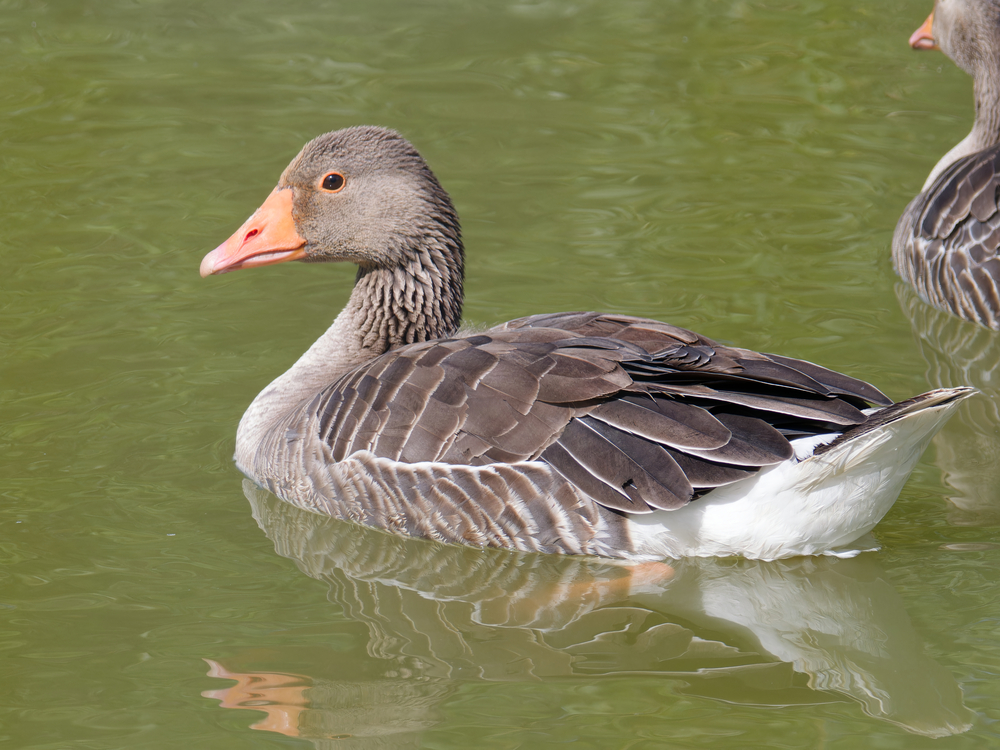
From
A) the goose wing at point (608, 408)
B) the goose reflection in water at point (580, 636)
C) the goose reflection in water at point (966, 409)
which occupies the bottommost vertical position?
the goose reflection in water at point (580, 636)

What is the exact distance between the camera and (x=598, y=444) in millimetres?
6293

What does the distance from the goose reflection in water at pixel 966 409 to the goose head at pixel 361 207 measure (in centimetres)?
322

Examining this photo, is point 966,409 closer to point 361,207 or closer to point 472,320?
point 472,320

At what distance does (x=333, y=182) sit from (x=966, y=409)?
4.29m

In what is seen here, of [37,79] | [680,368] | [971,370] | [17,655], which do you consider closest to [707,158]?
[971,370]

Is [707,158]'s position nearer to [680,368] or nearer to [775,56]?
[775,56]

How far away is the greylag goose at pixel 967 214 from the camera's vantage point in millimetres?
9500

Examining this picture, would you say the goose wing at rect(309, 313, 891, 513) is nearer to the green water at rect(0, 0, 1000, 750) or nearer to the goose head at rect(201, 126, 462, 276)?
the green water at rect(0, 0, 1000, 750)

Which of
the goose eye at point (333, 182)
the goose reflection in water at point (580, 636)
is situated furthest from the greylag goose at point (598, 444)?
the goose eye at point (333, 182)

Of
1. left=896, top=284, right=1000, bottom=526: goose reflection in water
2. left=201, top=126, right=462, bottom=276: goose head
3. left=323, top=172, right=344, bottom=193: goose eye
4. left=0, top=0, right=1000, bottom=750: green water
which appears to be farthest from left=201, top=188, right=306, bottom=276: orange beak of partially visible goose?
left=896, top=284, right=1000, bottom=526: goose reflection in water

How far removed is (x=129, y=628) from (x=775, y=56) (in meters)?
11.0

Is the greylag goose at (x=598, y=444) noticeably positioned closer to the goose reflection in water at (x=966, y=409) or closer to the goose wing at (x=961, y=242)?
the goose reflection in water at (x=966, y=409)

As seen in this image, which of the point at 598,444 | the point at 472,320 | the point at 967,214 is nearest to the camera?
the point at 598,444

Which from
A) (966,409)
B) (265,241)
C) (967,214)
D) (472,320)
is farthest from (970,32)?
(265,241)
